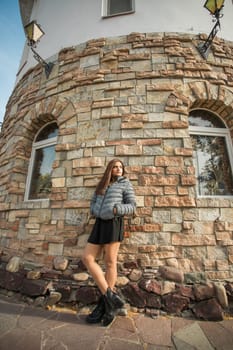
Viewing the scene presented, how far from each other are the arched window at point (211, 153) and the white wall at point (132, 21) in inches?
66.2

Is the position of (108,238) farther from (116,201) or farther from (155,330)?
(155,330)

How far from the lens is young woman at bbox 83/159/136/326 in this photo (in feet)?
6.42

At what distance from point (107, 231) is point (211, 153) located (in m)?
2.13

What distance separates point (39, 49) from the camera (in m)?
4.21

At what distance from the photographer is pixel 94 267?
2.04 m

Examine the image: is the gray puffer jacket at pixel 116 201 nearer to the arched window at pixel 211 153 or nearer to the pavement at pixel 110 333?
the pavement at pixel 110 333

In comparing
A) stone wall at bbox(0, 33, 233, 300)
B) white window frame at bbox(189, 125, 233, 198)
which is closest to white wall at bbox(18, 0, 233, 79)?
stone wall at bbox(0, 33, 233, 300)

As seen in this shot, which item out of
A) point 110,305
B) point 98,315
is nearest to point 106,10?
point 110,305

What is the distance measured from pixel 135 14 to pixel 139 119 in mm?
2246

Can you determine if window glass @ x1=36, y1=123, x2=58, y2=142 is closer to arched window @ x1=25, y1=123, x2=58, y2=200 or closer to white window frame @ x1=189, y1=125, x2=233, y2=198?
arched window @ x1=25, y1=123, x2=58, y2=200

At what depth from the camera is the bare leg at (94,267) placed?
78.0 inches

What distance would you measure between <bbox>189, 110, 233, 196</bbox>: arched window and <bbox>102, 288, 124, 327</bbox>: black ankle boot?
1.83m

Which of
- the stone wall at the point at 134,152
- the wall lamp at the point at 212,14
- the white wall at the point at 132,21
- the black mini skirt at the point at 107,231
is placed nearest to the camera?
the black mini skirt at the point at 107,231

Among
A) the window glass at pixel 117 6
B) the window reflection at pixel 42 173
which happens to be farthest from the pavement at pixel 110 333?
the window glass at pixel 117 6
